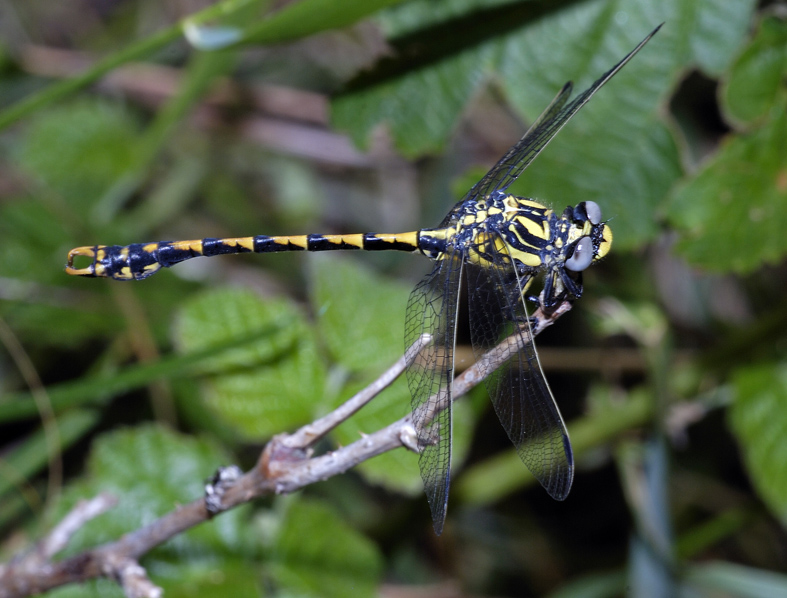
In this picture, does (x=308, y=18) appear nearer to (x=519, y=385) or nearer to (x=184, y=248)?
(x=184, y=248)

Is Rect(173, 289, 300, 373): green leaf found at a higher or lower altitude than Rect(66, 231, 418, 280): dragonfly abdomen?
lower

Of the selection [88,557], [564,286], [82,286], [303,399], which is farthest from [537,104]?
[82,286]

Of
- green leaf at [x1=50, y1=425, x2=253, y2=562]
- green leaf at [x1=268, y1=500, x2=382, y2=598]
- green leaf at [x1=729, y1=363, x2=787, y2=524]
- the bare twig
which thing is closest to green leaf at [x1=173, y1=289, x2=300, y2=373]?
green leaf at [x1=50, y1=425, x2=253, y2=562]

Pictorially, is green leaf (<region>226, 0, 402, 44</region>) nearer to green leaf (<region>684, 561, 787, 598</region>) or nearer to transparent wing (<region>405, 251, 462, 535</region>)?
transparent wing (<region>405, 251, 462, 535</region>)

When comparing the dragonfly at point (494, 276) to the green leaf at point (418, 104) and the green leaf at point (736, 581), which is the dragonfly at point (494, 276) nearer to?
the green leaf at point (418, 104)

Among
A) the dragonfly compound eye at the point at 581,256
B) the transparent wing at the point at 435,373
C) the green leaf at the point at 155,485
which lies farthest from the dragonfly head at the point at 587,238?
the green leaf at the point at 155,485

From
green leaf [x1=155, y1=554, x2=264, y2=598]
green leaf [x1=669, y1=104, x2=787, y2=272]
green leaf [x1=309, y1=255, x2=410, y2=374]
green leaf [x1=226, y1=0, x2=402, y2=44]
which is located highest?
green leaf [x1=226, y1=0, x2=402, y2=44]

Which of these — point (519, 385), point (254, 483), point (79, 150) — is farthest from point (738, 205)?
point (79, 150)
